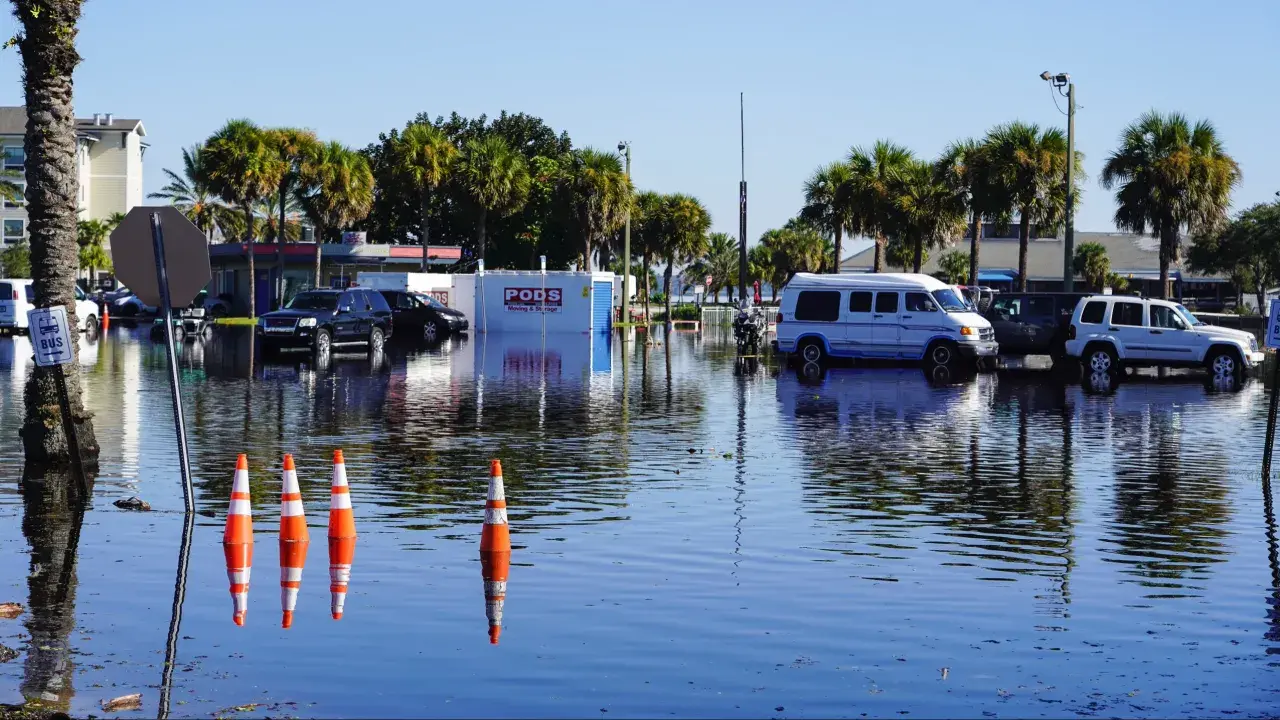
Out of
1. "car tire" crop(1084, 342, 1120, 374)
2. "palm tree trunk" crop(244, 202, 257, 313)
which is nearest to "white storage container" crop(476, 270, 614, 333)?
"palm tree trunk" crop(244, 202, 257, 313)

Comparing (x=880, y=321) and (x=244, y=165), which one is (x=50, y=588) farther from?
(x=244, y=165)

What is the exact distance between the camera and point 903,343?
3534 cm

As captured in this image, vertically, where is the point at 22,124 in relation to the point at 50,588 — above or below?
above

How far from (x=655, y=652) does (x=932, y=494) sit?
22.4 ft

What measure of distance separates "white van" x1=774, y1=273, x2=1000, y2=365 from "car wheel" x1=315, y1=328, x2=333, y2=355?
11327 mm

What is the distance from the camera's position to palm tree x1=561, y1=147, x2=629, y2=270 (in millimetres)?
75125

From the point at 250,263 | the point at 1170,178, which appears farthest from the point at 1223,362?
the point at 250,263

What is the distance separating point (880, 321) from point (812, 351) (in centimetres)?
175

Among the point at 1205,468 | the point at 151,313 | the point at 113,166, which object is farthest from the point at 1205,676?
the point at 113,166

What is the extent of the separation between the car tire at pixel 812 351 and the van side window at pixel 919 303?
2.16 meters

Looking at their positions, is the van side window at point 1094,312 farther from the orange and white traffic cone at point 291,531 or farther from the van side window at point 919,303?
the orange and white traffic cone at point 291,531

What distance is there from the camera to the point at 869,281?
35719 mm

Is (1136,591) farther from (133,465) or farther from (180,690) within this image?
(133,465)

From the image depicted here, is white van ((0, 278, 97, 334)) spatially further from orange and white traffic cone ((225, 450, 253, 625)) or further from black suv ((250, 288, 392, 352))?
orange and white traffic cone ((225, 450, 253, 625))
